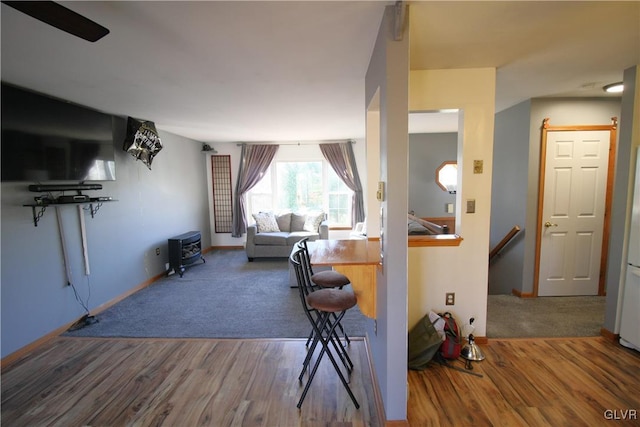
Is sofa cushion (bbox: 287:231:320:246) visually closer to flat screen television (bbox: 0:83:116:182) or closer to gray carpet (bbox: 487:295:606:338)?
flat screen television (bbox: 0:83:116:182)

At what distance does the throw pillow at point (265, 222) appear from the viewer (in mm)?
5418

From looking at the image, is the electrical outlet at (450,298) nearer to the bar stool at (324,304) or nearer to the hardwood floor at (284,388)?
the hardwood floor at (284,388)

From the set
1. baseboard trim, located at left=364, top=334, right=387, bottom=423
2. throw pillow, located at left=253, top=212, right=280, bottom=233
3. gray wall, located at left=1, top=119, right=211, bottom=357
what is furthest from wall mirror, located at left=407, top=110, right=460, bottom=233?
gray wall, located at left=1, top=119, right=211, bottom=357

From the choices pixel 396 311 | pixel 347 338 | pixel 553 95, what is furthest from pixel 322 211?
pixel 396 311

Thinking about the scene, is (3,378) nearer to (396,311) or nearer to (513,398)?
(396,311)

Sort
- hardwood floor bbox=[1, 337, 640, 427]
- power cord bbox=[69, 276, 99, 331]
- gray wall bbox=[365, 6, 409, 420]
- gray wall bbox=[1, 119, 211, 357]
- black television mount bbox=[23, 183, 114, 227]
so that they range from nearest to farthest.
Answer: gray wall bbox=[365, 6, 409, 420], hardwood floor bbox=[1, 337, 640, 427], gray wall bbox=[1, 119, 211, 357], black television mount bbox=[23, 183, 114, 227], power cord bbox=[69, 276, 99, 331]

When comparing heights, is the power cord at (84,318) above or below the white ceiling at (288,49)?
below

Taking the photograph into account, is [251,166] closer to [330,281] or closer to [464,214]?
[330,281]

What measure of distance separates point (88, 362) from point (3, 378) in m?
0.52

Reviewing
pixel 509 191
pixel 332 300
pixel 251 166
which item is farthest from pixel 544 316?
pixel 251 166

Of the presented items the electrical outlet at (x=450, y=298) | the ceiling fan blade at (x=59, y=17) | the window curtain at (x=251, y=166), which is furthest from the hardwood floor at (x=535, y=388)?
the window curtain at (x=251, y=166)

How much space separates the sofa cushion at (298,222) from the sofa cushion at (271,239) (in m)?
0.52

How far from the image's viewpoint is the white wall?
2.25 m

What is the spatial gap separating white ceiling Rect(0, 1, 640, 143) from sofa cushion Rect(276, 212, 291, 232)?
9.48ft
